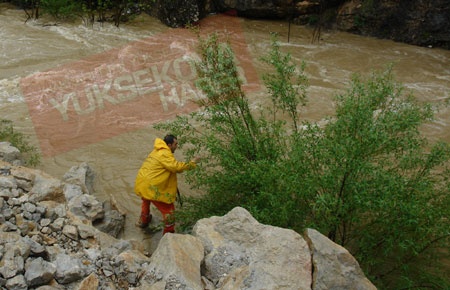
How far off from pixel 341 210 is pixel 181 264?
4.83 feet

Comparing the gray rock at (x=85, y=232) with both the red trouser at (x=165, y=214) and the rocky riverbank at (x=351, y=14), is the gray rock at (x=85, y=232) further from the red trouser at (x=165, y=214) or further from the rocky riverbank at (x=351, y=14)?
the rocky riverbank at (x=351, y=14)

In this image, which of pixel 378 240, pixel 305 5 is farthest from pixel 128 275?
pixel 305 5

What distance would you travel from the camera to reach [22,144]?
6137 millimetres

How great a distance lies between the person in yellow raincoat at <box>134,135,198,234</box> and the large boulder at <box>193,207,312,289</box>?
1.03 meters

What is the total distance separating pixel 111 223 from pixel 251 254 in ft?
7.19

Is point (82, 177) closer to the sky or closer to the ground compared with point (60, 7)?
closer to the ground

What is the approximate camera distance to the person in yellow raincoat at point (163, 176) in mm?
4242

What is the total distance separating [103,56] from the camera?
1033cm

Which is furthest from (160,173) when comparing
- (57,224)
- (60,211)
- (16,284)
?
(16,284)

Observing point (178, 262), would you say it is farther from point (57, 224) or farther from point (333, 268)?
point (57, 224)

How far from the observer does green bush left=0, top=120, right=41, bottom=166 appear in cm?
579

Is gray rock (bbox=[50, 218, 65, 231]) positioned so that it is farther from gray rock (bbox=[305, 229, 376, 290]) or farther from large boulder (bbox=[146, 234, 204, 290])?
gray rock (bbox=[305, 229, 376, 290])

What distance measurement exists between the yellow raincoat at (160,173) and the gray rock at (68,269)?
138 cm

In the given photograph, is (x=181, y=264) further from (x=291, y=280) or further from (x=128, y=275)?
(x=291, y=280)
